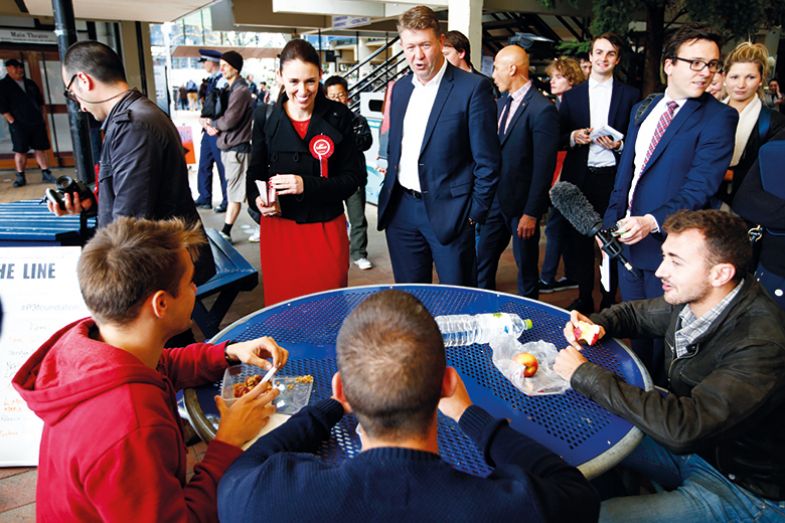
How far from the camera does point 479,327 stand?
216 cm

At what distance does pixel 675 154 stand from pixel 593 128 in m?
1.67

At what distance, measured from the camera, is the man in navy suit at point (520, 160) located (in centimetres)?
400

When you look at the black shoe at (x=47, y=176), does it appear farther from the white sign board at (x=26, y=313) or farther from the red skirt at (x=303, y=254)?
the white sign board at (x=26, y=313)

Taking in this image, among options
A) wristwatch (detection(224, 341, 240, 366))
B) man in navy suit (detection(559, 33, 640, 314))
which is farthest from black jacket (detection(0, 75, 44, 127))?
wristwatch (detection(224, 341, 240, 366))

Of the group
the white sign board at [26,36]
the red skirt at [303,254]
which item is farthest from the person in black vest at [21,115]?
the red skirt at [303,254]

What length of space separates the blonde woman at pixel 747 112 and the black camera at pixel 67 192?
12.1 feet

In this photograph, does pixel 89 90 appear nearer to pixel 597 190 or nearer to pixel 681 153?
pixel 681 153

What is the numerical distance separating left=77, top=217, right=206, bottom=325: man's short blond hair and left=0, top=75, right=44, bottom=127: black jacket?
10.1 metres

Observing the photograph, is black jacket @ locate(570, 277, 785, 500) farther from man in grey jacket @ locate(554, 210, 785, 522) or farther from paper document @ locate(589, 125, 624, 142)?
paper document @ locate(589, 125, 624, 142)

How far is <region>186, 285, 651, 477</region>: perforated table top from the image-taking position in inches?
58.3

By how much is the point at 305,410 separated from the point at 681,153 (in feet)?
7.28

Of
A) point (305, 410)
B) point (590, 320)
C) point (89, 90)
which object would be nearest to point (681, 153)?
point (590, 320)

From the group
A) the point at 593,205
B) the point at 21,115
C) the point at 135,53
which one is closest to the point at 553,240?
the point at 593,205

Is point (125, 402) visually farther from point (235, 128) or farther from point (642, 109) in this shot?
Result: point (235, 128)
